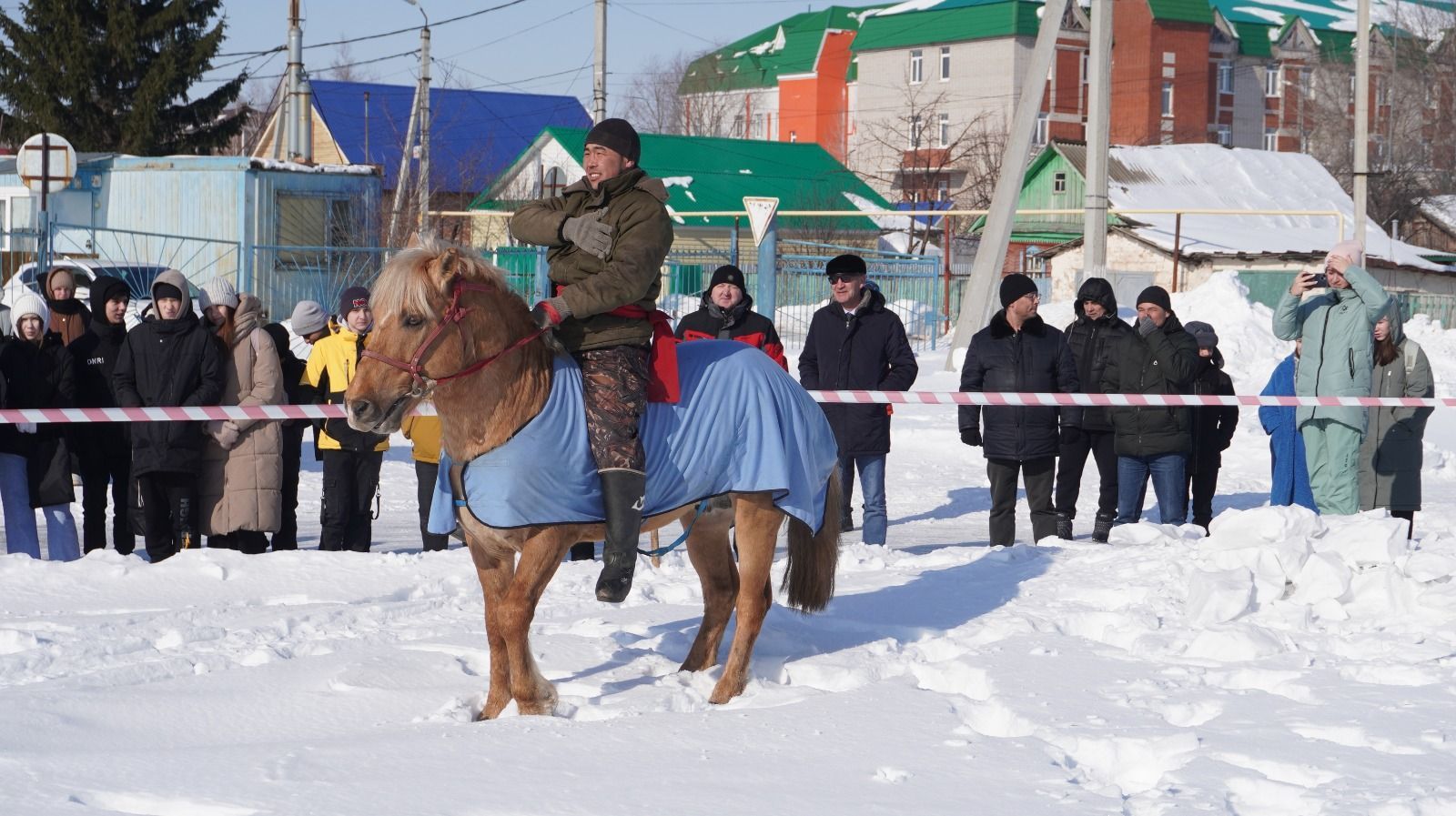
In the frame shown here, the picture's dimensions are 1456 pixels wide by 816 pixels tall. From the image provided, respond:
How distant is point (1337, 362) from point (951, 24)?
65140 millimetres

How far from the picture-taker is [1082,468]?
10.6 metres

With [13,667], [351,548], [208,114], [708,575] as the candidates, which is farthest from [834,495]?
[208,114]

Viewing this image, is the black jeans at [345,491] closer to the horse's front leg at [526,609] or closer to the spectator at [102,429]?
the spectator at [102,429]

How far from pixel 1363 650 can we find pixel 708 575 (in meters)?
2.67

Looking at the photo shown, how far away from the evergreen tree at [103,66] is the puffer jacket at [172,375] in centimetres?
3006

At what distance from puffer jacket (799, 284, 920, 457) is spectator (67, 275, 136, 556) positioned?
4334mm

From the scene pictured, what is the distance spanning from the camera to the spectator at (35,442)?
8711 millimetres

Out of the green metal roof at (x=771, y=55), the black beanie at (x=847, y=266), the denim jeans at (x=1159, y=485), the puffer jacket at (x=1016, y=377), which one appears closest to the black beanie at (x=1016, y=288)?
the puffer jacket at (x=1016, y=377)

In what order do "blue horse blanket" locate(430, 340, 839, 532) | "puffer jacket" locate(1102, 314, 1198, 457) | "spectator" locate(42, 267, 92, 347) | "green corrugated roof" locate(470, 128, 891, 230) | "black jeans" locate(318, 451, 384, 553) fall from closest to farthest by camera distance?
"blue horse blanket" locate(430, 340, 839, 532), "black jeans" locate(318, 451, 384, 553), "spectator" locate(42, 267, 92, 347), "puffer jacket" locate(1102, 314, 1198, 457), "green corrugated roof" locate(470, 128, 891, 230)

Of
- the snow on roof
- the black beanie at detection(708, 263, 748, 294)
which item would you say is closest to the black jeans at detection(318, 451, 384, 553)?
the black beanie at detection(708, 263, 748, 294)

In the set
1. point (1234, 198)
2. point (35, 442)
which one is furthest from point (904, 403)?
point (1234, 198)

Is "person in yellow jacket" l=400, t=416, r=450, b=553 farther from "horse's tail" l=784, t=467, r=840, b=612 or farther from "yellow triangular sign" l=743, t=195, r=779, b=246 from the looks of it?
"yellow triangular sign" l=743, t=195, r=779, b=246

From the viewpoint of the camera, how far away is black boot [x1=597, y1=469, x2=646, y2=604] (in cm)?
543

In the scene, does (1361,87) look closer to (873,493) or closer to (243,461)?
(873,493)
